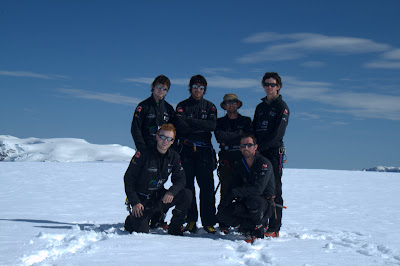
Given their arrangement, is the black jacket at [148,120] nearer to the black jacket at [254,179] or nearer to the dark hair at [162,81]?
the dark hair at [162,81]

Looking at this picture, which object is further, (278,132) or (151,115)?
(151,115)

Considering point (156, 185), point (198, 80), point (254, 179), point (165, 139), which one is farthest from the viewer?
point (198, 80)

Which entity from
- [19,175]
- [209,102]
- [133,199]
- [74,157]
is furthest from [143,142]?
[74,157]

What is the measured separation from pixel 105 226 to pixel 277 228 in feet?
8.97

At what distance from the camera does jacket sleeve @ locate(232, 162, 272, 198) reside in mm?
5289

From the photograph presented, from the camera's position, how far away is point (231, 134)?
5.71 metres

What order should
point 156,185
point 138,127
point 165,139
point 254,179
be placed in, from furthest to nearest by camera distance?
point 138,127, point 156,185, point 254,179, point 165,139

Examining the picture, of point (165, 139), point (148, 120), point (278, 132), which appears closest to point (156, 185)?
point (165, 139)

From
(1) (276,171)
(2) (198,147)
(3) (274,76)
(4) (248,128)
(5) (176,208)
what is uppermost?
(3) (274,76)

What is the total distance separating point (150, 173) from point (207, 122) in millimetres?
1150

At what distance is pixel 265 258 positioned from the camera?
4.28m

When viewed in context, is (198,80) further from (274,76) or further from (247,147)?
(247,147)

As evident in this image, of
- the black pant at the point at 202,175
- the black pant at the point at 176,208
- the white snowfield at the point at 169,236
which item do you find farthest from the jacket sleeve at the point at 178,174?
the white snowfield at the point at 169,236

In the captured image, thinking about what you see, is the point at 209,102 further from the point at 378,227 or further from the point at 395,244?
the point at 378,227
